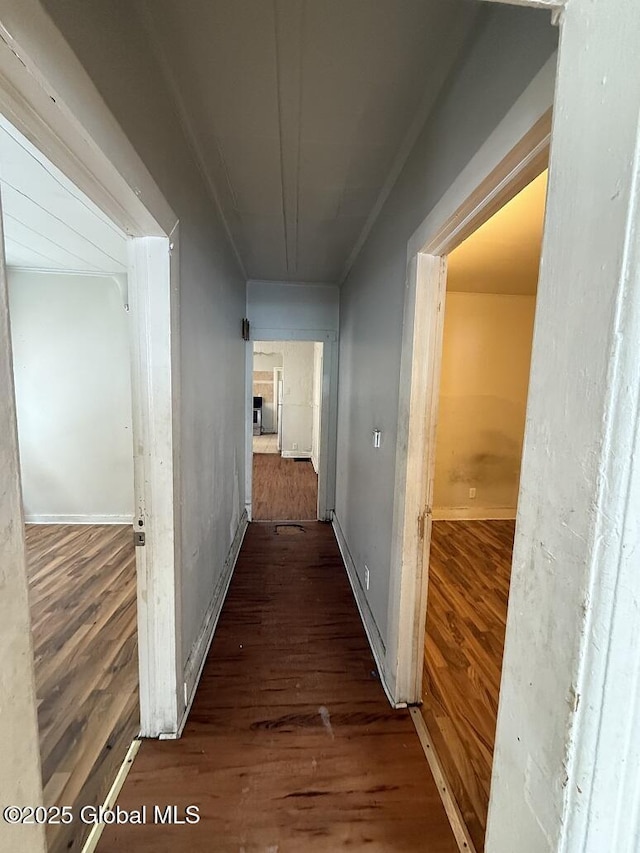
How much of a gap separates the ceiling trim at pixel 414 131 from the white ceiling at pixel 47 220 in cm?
112

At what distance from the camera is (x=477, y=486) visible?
4082 millimetres

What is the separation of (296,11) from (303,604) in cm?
271

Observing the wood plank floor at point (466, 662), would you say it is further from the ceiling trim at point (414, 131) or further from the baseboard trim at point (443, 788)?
the ceiling trim at point (414, 131)

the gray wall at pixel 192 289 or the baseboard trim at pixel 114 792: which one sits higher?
the gray wall at pixel 192 289

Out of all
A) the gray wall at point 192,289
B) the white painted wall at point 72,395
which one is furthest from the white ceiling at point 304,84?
the white painted wall at point 72,395

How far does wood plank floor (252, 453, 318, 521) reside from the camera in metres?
4.21

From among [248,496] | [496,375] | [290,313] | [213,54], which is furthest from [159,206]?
[496,375]

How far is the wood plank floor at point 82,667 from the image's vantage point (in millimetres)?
1342

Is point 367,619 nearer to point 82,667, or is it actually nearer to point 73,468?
point 82,667

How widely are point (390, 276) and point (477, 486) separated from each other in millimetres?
3001

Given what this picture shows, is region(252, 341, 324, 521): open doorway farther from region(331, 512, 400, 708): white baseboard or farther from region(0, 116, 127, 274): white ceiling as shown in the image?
region(0, 116, 127, 274): white ceiling

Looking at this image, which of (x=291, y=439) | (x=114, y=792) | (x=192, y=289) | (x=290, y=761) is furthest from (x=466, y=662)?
(x=291, y=439)

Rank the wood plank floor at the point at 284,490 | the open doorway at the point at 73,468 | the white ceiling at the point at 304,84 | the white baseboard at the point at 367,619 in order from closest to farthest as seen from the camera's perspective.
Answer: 1. the white ceiling at the point at 304,84
2. the open doorway at the point at 73,468
3. the white baseboard at the point at 367,619
4. the wood plank floor at the point at 284,490

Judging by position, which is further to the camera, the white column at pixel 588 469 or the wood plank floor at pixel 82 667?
the wood plank floor at pixel 82 667
